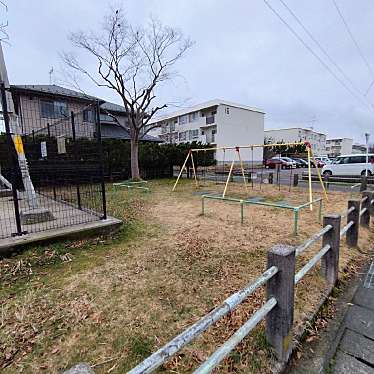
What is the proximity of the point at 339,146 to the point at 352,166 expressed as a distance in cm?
7044

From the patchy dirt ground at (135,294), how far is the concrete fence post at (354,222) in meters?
0.16

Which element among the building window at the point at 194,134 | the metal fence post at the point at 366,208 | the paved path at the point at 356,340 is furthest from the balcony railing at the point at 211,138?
the paved path at the point at 356,340

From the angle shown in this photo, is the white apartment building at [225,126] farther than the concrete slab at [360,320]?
Yes

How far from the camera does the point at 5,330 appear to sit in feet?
6.83

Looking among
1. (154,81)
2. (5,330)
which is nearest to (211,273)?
(5,330)

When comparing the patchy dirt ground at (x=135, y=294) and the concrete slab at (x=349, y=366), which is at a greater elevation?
the patchy dirt ground at (x=135, y=294)

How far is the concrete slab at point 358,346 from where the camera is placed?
182 cm

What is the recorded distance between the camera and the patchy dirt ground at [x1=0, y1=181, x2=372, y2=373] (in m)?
1.81

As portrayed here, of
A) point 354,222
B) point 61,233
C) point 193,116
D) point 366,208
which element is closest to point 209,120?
point 193,116

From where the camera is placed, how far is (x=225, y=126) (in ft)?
93.8

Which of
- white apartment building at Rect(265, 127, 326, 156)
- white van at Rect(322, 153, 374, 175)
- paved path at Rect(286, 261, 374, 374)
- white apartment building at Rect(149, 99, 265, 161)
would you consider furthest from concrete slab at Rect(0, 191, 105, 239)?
white apartment building at Rect(265, 127, 326, 156)

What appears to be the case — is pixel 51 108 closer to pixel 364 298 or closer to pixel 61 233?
pixel 61 233

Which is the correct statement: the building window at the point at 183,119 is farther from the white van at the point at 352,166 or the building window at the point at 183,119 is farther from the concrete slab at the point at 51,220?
the concrete slab at the point at 51,220

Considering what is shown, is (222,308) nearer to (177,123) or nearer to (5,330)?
(5,330)
